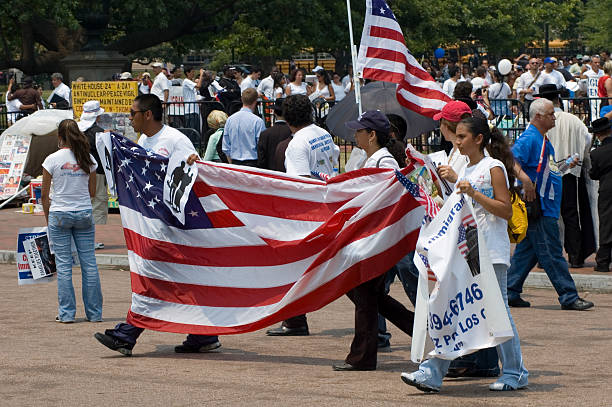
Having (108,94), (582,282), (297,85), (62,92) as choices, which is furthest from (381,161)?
(62,92)

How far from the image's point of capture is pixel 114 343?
8656mm

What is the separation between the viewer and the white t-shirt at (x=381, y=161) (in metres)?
8.34

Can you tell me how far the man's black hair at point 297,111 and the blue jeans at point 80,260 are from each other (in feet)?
6.86

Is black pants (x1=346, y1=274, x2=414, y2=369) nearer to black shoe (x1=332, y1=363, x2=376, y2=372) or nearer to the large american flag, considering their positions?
black shoe (x1=332, y1=363, x2=376, y2=372)

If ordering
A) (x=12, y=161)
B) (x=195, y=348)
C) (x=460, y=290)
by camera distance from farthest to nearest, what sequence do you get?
(x=12, y=161)
(x=195, y=348)
(x=460, y=290)

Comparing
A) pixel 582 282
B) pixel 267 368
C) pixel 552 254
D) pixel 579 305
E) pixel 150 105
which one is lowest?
pixel 582 282

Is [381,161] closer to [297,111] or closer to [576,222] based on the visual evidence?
[297,111]

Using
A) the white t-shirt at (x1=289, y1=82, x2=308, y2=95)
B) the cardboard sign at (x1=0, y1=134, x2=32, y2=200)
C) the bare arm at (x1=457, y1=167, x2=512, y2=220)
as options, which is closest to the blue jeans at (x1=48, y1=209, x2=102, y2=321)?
the bare arm at (x1=457, y1=167, x2=512, y2=220)

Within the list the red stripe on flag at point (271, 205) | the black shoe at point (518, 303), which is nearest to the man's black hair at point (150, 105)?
the red stripe on flag at point (271, 205)

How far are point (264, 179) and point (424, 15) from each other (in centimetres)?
3661

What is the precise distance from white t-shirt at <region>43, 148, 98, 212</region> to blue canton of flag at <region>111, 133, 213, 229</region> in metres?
1.44

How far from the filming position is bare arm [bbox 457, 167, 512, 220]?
22.9 feet

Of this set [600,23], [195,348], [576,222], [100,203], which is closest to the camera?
[195,348]

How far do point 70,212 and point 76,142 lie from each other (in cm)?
64
